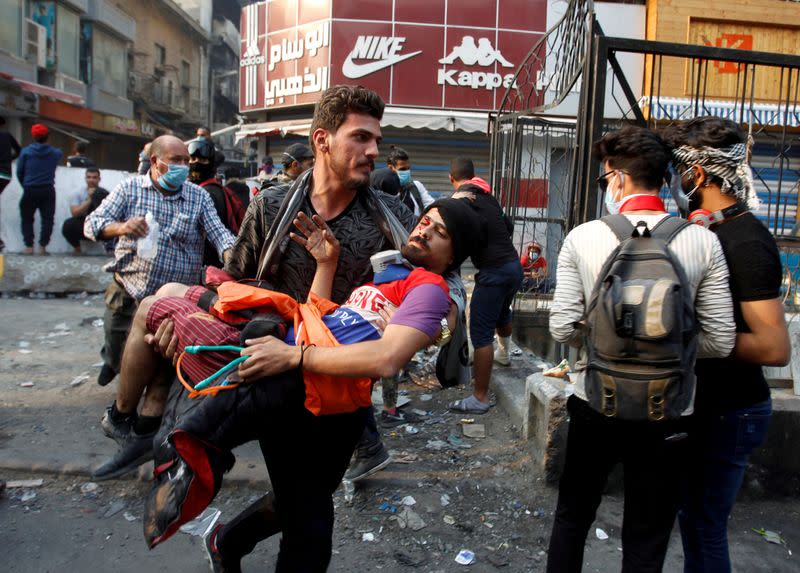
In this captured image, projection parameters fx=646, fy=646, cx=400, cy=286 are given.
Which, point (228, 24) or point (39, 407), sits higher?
point (228, 24)

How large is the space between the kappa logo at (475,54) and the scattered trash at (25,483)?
12.6 meters

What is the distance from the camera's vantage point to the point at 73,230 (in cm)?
944

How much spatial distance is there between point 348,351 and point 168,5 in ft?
109

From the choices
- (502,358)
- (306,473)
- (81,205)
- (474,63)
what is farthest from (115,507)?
(474,63)

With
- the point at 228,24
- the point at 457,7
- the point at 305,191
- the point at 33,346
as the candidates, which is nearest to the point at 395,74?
the point at 457,7

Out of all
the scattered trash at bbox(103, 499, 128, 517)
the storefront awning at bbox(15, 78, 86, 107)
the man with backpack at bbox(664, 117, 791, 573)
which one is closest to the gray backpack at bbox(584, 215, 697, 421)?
the man with backpack at bbox(664, 117, 791, 573)

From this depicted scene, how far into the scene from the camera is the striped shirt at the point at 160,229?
395 centimetres

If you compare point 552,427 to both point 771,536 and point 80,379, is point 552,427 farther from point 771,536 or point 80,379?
point 80,379

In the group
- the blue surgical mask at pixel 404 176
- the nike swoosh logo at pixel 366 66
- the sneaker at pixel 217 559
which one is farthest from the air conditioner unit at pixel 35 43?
the sneaker at pixel 217 559

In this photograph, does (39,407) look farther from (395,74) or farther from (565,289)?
(395,74)

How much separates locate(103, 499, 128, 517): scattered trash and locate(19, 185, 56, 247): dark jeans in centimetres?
705

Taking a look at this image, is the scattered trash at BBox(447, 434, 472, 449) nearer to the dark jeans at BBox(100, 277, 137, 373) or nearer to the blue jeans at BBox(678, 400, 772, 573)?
the blue jeans at BBox(678, 400, 772, 573)

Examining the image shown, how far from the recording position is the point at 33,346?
6.25 meters

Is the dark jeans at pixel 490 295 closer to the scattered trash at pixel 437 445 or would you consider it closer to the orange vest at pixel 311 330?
the scattered trash at pixel 437 445
